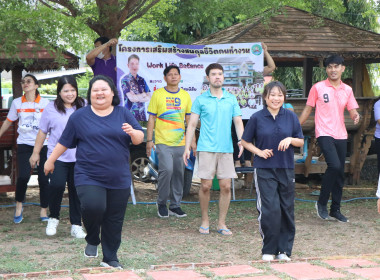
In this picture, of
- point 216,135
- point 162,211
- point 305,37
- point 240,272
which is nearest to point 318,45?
point 305,37

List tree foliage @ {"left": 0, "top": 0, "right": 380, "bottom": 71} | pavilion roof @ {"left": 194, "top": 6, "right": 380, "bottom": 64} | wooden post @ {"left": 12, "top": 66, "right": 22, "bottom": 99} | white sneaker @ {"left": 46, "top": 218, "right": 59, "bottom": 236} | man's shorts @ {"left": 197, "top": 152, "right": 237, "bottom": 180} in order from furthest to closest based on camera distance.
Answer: pavilion roof @ {"left": 194, "top": 6, "right": 380, "bottom": 64}, wooden post @ {"left": 12, "top": 66, "right": 22, "bottom": 99}, man's shorts @ {"left": 197, "top": 152, "right": 237, "bottom": 180}, white sneaker @ {"left": 46, "top": 218, "right": 59, "bottom": 236}, tree foliage @ {"left": 0, "top": 0, "right": 380, "bottom": 71}

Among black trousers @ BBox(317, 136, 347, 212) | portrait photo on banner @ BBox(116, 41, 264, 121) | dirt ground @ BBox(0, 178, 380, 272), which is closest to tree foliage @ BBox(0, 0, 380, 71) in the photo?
portrait photo on banner @ BBox(116, 41, 264, 121)

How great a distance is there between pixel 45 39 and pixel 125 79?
7.52 feet

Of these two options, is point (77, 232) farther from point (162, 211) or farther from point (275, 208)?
point (275, 208)

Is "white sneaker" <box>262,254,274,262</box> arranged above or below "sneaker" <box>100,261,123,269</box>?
below

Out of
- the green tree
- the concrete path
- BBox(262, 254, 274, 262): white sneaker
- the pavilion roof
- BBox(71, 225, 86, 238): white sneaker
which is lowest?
BBox(71, 225, 86, 238): white sneaker

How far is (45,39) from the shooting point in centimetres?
704

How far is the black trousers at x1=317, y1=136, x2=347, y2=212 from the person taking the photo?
27.5 ft

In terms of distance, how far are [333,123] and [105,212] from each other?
13.3ft

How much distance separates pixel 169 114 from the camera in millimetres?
8625

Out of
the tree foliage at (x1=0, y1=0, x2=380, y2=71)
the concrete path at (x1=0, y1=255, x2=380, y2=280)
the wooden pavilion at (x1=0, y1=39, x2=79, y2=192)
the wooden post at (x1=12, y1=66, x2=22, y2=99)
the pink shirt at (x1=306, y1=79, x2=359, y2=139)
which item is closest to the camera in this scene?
the concrete path at (x1=0, y1=255, x2=380, y2=280)

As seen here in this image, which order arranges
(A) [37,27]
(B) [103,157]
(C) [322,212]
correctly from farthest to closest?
(C) [322,212]
(A) [37,27]
(B) [103,157]

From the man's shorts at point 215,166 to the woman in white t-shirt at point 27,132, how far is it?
2.21m

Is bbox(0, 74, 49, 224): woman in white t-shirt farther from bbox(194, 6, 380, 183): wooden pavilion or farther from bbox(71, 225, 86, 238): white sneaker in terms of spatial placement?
bbox(194, 6, 380, 183): wooden pavilion
